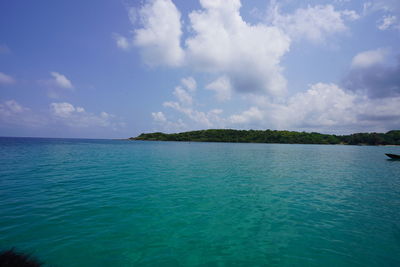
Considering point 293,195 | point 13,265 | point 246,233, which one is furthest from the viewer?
point 293,195

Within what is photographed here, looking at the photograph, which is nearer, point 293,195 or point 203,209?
point 203,209

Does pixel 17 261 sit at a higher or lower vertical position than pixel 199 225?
higher

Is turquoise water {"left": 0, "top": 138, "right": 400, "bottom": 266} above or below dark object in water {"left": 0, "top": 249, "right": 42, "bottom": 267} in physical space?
below

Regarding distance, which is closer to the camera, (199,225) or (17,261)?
(17,261)

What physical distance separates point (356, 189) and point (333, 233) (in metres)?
13.4

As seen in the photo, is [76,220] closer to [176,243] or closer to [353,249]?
[176,243]

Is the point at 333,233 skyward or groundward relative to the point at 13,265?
groundward

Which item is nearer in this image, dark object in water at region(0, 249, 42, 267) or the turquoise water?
dark object in water at region(0, 249, 42, 267)

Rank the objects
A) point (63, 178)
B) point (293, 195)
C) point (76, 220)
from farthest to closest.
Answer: point (63, 178) → point (293, 195) → point (76, 220)

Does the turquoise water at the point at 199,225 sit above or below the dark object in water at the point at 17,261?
below

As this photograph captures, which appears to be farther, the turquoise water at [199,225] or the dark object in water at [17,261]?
the turquoise water at [199,225]

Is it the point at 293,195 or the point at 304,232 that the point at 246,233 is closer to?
the point at 304,232

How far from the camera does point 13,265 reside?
6.44 m

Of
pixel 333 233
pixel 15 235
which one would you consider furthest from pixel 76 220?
pixel 333 233
